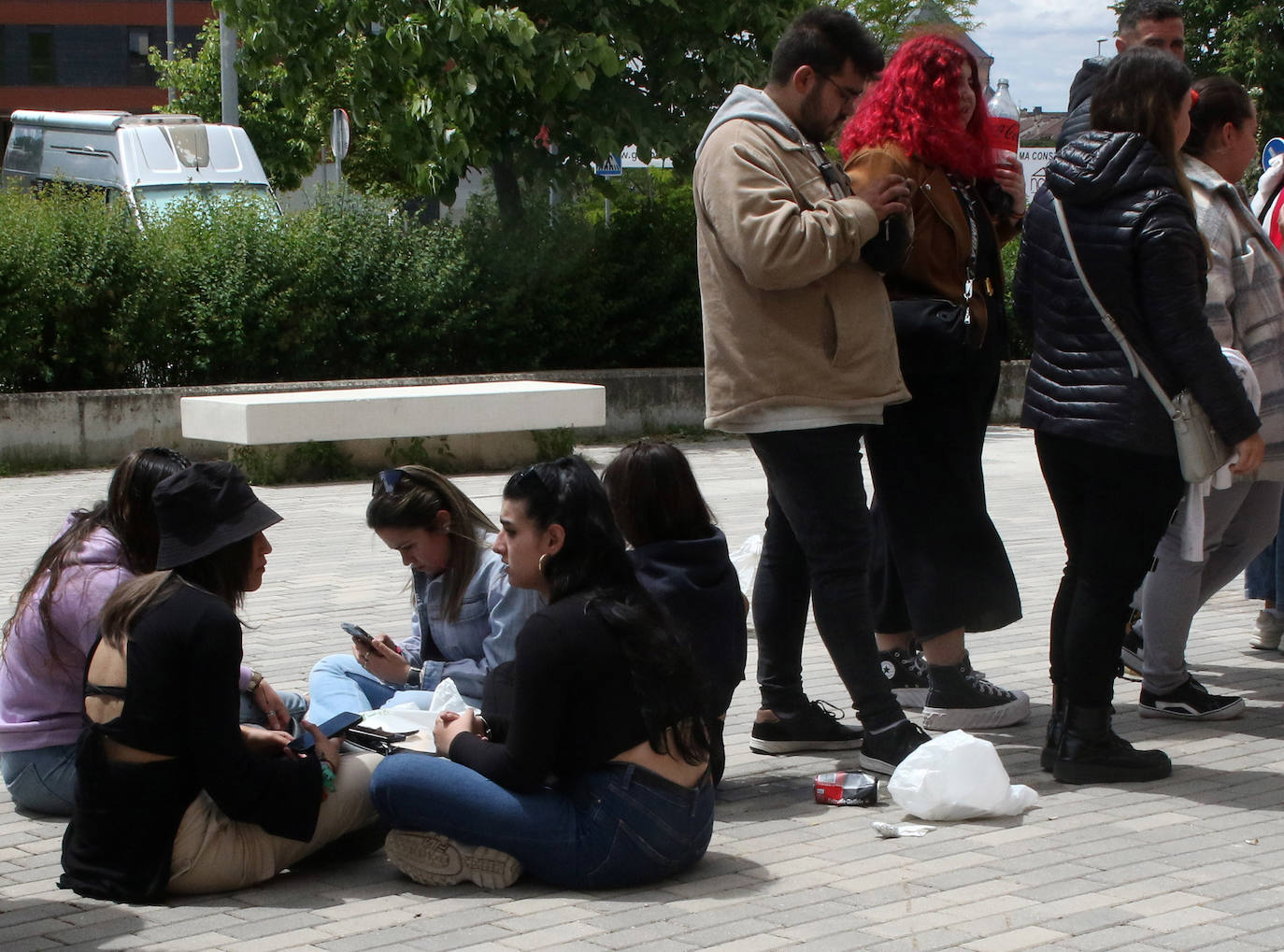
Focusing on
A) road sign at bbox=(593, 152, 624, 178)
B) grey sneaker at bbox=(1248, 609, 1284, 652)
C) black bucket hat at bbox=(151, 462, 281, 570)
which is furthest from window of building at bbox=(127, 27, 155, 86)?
black bucket hat at bbox=(151, 462, 281, 570)

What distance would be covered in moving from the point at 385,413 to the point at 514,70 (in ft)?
11.9

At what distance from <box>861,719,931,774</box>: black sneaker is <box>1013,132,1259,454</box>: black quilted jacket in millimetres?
924

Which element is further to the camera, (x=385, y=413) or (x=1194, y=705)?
(x=385, y=413)

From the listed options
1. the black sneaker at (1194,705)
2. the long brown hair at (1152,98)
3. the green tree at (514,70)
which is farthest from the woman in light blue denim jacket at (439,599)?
the green tree at (514,70)

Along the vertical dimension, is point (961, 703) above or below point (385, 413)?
above

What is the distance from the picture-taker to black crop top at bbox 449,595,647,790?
151 inches

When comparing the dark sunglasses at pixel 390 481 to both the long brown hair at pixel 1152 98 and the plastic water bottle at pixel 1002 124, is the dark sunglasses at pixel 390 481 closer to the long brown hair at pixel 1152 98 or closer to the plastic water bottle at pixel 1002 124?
the plastic water bottle at pixel 1002 124

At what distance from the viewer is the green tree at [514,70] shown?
14719 millimetres

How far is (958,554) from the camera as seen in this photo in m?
5.40

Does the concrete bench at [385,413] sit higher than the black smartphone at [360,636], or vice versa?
the black smartphone at [360,636]

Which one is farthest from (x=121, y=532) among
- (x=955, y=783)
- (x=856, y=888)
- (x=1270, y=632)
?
(x=1270, y=632)

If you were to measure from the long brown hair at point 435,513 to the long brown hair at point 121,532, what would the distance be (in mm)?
717

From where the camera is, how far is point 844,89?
192 inches

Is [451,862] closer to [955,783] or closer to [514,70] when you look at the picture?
[955,783]
